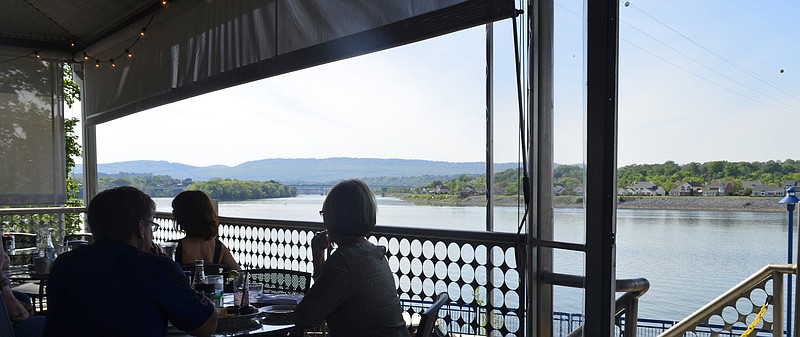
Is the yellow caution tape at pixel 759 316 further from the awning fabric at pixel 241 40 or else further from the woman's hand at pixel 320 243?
the woman's hand at pixel 320 243

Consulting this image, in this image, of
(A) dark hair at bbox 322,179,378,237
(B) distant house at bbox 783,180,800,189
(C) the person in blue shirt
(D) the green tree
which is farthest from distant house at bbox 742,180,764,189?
(D) the green tree

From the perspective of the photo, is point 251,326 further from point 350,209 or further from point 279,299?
point 350,209

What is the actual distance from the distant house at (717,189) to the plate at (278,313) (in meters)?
4.01

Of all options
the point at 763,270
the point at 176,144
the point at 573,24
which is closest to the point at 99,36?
the point at 573,24

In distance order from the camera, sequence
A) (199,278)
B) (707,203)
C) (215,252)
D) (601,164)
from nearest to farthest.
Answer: (601,164)
(199,278)
(215,252)
(707,203)

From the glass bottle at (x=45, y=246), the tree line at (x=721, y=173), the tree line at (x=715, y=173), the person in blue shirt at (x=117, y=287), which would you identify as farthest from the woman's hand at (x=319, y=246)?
the tree line at (x=721, y=173)

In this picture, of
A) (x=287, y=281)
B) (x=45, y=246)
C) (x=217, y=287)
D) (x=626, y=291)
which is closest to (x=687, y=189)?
(x=626, y=291)

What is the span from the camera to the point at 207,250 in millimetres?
3814

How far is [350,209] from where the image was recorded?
2.36 m

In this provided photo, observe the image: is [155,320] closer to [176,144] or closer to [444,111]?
[444,111]

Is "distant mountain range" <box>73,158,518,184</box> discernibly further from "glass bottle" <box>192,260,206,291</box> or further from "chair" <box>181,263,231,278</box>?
"glass bottle" <box>192,260,206,291</box>

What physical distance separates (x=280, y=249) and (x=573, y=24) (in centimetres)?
369

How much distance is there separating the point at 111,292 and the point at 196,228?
6.38 ft

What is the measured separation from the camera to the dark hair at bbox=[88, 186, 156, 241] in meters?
1.95
